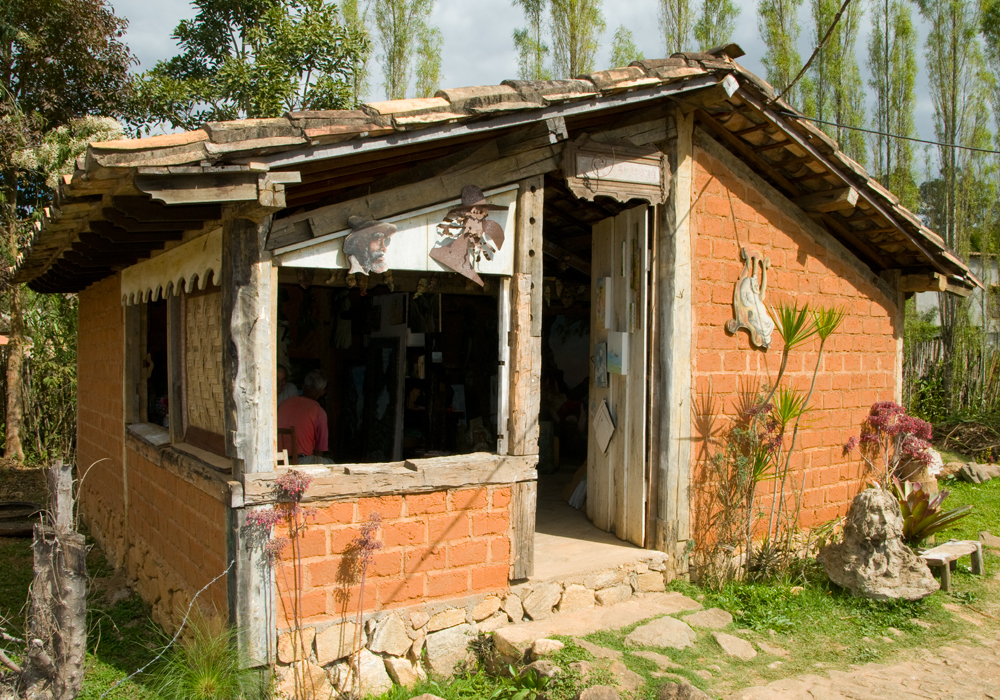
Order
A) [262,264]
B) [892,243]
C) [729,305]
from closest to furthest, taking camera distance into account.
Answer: [262,264]
[729,305]
[892,243]

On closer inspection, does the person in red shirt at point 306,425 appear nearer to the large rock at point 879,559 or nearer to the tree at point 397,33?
the large rock at point 879,559

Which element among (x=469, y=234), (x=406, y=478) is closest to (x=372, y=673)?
(x=406, y=478)

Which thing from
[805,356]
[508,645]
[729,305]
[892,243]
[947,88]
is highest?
[947,88]

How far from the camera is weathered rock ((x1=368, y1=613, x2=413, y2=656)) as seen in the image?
4.65 metres

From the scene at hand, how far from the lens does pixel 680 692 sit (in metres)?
4.23

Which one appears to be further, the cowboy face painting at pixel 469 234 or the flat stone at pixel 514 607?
the flat stone at pixel 514 607

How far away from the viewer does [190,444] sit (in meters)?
5.80

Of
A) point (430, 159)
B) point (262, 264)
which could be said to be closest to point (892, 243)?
point (430, 159)

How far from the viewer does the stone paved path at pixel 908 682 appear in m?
4.52

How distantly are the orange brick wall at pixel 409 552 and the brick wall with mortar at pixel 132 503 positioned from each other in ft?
1.94

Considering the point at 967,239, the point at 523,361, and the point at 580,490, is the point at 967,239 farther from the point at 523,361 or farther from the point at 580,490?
the point at 523,361

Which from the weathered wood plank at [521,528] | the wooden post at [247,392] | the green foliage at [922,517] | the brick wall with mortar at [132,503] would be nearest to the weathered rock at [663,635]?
the weathered wood plank at [521,528]

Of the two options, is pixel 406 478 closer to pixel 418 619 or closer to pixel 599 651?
pixel 418 619

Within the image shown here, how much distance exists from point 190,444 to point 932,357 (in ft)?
45.1
